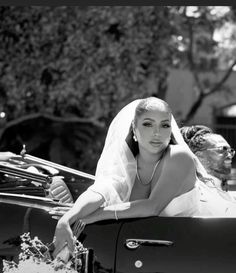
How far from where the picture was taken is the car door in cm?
273

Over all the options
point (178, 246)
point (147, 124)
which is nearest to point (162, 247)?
point (178, 246)

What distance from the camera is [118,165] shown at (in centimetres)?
323

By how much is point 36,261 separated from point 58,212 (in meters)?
0.25

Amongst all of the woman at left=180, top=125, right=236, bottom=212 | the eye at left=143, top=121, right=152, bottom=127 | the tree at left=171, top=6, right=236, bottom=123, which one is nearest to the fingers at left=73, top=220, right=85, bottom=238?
the eye at left=143, top=121, right=152, bottom=127

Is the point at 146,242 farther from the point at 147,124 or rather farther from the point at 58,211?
the point at 147,124

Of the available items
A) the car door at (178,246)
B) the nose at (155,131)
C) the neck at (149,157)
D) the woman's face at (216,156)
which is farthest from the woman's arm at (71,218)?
the woman's face at (216,156)

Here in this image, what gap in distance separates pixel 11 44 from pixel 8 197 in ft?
25.9

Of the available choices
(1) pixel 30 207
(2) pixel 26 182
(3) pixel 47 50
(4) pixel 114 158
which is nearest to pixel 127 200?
(4) pixel 114 158

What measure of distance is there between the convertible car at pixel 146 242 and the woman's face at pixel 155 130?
0.39m

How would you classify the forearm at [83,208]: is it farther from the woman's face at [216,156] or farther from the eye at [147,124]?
the woman's face at [216,156]

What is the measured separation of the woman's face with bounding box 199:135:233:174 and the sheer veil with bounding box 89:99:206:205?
516mm

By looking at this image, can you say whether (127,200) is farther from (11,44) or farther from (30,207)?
(11,44)

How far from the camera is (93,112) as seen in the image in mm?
11422

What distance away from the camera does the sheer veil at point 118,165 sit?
3.13 m
